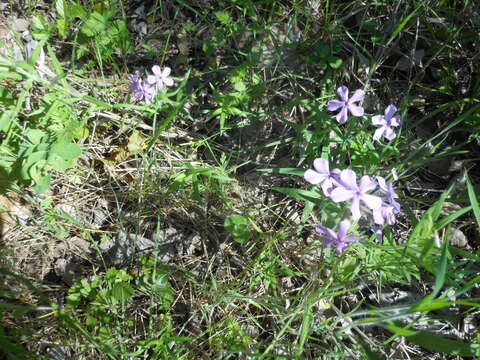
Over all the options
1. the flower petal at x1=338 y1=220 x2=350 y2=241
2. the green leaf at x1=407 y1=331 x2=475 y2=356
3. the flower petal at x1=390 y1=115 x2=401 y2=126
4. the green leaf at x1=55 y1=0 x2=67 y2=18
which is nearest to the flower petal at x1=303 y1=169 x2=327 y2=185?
the flower petal at x1=338 y1=220 x2=350 y2=241

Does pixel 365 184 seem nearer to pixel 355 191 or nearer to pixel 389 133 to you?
pixel 355 191

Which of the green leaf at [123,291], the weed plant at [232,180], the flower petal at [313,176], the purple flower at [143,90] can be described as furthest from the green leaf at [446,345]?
the purple flower at [143,90]

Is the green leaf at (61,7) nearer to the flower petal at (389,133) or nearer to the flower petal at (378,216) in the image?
the flower petal at (389,133)

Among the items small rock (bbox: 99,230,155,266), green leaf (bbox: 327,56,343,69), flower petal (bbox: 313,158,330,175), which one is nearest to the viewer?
flower petal (bbox: 313,158,330,175)

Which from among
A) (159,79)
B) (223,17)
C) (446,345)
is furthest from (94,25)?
(446,345)

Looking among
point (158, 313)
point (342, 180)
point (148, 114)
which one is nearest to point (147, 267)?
→ point (158, 313)

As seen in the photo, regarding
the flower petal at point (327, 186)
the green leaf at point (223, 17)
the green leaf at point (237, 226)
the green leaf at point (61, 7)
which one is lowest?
Answer: the green leaf at point (237, 226)

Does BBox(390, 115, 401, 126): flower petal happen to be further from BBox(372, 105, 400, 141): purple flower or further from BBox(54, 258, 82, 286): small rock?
BBox(54, 258, 82, 286): small rock
